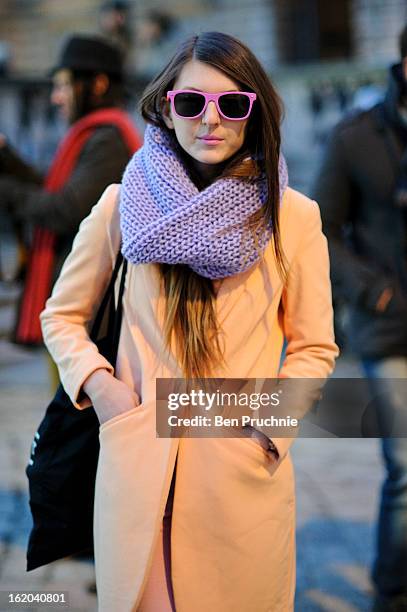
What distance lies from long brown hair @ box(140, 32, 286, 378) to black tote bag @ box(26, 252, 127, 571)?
0.72ft

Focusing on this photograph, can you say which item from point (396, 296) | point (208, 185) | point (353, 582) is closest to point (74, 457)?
point (208, 185)

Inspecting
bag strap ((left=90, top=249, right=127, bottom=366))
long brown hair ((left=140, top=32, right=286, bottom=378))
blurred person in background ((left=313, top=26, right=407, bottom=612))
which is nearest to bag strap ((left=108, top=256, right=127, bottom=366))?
bag strap ((left=90, top=249, right=127, bottom=366))

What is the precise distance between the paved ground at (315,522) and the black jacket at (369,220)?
96 centimetres

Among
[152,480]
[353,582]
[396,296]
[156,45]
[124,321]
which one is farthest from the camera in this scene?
[156,45]

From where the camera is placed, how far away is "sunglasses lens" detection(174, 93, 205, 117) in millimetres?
2111

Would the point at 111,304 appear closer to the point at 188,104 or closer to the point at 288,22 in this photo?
the point at 188,104

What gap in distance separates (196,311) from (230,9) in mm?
17060

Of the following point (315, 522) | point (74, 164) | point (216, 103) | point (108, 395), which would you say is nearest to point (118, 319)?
point (108, 395)

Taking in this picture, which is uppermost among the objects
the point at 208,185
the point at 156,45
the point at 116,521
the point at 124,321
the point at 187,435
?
the point at 208,185

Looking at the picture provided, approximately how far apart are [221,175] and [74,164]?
1798 millimetres

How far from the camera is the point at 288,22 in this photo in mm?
17938

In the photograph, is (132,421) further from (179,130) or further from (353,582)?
(353,582)

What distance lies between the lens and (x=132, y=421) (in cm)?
215

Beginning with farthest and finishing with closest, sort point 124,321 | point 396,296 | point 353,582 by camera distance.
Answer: point 353,582, point 396,296, point 124,321
